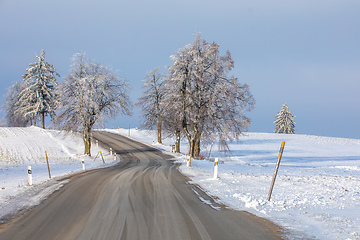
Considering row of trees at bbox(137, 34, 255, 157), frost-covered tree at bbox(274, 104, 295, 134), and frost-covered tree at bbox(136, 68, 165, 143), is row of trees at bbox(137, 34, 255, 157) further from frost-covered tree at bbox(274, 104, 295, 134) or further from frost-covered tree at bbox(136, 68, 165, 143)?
frost-covered tree at bbox(274, 104, 295, 134)

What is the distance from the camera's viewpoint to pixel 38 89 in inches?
1729

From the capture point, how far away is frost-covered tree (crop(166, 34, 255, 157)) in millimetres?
24672

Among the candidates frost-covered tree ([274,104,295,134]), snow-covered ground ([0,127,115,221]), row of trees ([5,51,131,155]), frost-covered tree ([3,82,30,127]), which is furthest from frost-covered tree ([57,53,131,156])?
frost-covered tree ([274,104,295,134])

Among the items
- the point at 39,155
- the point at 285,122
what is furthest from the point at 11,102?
the point at 285,122

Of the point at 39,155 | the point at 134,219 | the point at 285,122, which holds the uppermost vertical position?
the point at 285,122

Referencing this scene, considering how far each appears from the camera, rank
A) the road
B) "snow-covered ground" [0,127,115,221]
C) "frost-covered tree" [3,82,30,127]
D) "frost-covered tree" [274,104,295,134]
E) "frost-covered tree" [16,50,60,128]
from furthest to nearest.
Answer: "frost-covered tree" [274,104,295,134], "frost-covered tree" [3,82,30,127], "frost-covered tree" [16,50,60,128], "snow-covered ground" [0,127,115,221], the road

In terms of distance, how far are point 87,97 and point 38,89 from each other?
20925mm

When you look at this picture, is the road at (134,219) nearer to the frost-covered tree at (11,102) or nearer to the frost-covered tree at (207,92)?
the frost-covered tree at (207,92)

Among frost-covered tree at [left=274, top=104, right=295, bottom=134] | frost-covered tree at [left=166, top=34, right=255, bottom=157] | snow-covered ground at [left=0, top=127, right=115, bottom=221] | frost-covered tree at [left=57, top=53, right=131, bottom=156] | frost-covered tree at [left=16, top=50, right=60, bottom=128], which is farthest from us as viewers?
frost-covered tree at [left=274, top=104, right=295, bottom=134]

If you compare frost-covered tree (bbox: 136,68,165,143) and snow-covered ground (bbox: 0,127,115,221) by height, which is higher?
frost-covered tree (bbox: 136,68,165,143)

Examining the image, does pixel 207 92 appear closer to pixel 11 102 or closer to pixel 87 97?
pixel 87 97

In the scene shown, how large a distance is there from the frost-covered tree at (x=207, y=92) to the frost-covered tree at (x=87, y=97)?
7.96 m

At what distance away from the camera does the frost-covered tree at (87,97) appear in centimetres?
2864

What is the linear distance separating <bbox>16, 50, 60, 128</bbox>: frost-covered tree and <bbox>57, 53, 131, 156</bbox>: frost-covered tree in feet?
54.6
